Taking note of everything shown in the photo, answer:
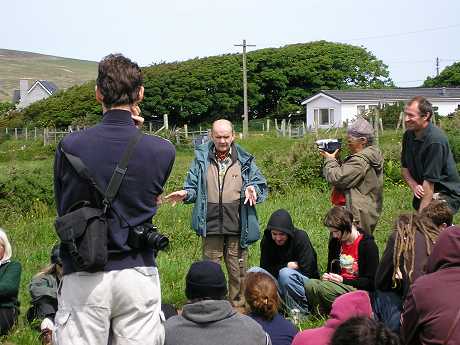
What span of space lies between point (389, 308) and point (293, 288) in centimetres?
121

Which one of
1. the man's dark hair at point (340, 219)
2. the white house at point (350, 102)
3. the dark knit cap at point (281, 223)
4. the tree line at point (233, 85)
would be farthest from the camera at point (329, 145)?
the white house at point (350, 102)

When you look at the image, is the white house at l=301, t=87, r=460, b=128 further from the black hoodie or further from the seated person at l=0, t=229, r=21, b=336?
the seated person at l=0, t=229, r=21, b=336

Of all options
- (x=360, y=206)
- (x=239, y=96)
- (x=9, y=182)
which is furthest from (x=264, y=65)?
(x=360, y=206)

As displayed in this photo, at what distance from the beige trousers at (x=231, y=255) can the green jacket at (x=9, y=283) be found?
176 centimetres

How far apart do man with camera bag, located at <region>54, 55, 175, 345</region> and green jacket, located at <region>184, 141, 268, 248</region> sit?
3114mm

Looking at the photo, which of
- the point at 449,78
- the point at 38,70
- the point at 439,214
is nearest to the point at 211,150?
the point at 439,214

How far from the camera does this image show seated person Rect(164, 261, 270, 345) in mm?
3830

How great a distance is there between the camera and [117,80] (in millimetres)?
3240

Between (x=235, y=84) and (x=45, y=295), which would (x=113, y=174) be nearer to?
(x=45, y=295)

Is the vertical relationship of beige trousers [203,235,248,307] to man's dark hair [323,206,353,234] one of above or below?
below

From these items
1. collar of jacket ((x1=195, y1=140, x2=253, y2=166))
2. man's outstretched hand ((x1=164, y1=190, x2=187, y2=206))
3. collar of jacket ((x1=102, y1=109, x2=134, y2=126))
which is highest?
collar of jacket ((x1=102, y1=109, x2=134, y2=126))

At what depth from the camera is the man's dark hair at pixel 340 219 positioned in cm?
589

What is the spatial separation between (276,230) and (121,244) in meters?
3.32

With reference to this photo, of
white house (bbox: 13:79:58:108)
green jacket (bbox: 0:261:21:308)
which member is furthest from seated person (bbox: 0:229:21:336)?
white house (bbox: 13:79:58:108)
